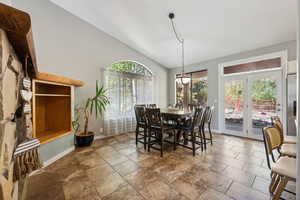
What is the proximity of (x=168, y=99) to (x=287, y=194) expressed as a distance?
462 centimetres

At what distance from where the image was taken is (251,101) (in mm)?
3660

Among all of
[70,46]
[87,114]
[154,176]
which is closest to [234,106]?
[154,176]

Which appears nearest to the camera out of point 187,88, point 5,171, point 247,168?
point 5,171

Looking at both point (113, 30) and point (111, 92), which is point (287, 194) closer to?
point (111, 92)

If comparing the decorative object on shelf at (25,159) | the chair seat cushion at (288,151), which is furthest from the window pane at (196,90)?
the decorative object on shelf at (25,159)

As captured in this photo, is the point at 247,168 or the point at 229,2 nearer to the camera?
the point at 247,168

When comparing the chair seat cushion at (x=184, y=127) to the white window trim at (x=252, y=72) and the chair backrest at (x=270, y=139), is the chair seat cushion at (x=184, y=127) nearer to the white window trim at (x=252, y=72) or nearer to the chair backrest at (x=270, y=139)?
the chair backrest at (x=270, y=139)

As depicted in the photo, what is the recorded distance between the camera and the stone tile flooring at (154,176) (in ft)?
4.89

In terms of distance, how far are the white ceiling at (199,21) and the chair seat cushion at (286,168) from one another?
2.61m

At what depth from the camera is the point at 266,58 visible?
3.35 metres

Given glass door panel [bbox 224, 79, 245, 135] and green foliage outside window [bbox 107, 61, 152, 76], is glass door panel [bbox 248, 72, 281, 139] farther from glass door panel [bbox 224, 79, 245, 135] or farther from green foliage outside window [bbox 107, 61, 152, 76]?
green foliage outside window [bbox 107, 61, 152, 76]

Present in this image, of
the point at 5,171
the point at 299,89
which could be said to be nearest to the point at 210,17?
the point at 299,89

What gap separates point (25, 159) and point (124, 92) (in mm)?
3456

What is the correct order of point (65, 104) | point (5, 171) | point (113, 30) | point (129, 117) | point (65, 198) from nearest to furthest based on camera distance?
point (5, 171) < point (65, 198) < point (65, 104) < point (113, 30) < point (129, 117)
